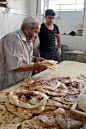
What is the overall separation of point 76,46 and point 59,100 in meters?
4.58

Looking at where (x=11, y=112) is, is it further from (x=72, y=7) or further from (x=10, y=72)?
(x=72, y=7)

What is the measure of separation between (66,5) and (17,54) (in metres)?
4.68

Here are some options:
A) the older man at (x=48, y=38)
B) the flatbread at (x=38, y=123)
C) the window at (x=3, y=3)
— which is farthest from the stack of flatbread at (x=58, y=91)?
the window at (x=3, y=3)

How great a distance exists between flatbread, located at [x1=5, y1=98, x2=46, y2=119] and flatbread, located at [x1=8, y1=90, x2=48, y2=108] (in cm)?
3

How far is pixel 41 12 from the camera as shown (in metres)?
6.17

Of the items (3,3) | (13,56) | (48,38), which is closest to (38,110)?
(13,56)

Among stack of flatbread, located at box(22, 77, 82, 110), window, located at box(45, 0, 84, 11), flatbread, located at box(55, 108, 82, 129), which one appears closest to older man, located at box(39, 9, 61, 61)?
window, located at box(45, 0, 84, 11)

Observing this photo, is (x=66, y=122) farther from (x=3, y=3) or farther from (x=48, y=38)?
(x=3, y=3)

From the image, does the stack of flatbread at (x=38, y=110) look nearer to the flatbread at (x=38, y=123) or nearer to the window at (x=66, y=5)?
the flatbread at (x=38, y=123)

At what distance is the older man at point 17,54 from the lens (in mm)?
2164

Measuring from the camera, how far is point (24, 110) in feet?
4.72

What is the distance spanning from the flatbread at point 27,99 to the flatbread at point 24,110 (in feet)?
0.11

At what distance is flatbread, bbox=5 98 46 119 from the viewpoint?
1407mm

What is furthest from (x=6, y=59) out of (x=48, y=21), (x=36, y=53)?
(x=36, y=53)
